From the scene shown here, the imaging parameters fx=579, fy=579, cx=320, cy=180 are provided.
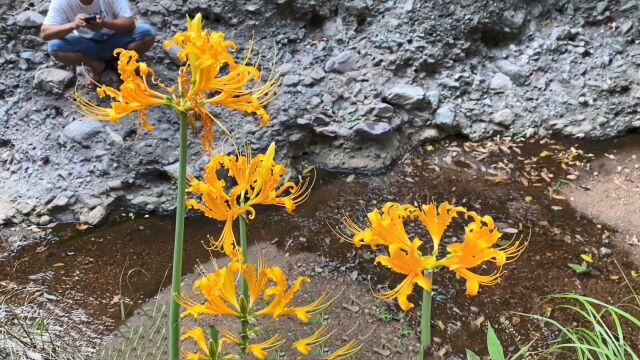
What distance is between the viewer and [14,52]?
15.5 feet

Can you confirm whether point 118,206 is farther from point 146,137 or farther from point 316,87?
point 316,87

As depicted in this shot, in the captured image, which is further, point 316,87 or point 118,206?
point 316,87

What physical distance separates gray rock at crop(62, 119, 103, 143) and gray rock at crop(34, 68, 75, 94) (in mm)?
390

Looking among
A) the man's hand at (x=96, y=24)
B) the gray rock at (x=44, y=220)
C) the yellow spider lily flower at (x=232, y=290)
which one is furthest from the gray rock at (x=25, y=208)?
the yellow spider lily flower at (x=232, y=290)

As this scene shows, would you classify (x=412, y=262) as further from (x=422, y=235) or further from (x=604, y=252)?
(x=604, y=252)

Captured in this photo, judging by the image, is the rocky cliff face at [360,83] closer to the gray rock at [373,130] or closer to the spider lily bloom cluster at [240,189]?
the gray rock at [373,130]

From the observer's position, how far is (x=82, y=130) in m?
4.16

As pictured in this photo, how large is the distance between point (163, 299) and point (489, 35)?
371 centimetres

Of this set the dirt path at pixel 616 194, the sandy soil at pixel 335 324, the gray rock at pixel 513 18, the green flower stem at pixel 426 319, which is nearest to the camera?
the green flower stem at pixel 426 319

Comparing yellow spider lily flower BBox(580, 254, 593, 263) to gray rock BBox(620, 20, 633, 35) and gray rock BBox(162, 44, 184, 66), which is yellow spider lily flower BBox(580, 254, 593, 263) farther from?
gray rock BBox(162, 44, 184, 66)

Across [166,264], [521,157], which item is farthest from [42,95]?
[521,157]

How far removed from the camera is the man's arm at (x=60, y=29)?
12.5ft

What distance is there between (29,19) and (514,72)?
4097 mm

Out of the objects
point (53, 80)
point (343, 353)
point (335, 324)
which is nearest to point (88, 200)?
point (53, 80)
